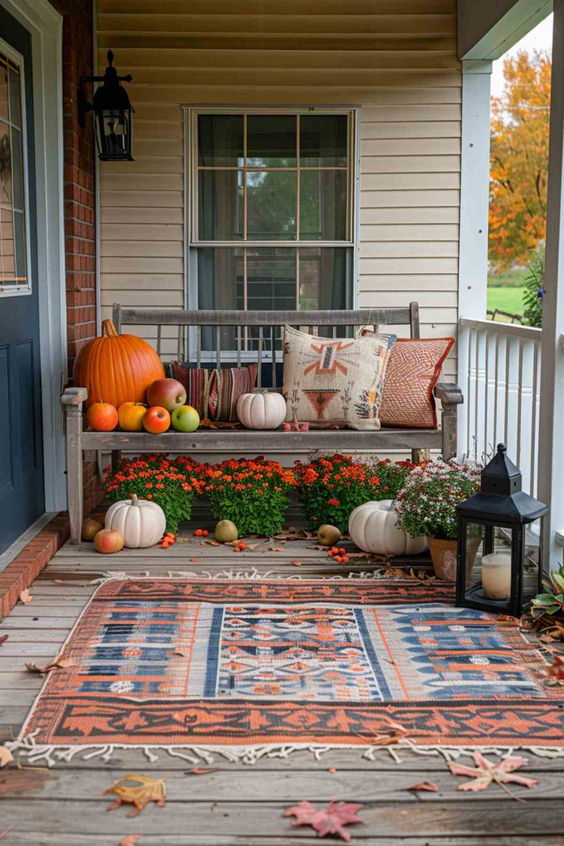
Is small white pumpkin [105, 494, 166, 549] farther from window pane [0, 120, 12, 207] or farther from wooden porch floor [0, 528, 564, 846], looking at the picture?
wooden porch floor [0, 528, 564, 846]

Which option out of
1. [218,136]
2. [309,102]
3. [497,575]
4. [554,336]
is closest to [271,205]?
[218,136]

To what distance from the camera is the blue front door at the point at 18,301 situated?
13.6 ft

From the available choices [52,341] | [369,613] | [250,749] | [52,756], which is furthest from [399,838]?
[52,341]

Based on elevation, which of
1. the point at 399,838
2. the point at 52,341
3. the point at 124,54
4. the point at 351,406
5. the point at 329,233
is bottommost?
the point at 399,838

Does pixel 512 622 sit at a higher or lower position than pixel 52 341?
lower

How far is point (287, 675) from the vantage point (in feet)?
9.78

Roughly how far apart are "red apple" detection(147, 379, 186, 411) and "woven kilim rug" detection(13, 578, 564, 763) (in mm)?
1079

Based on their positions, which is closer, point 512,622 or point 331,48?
point 512,622

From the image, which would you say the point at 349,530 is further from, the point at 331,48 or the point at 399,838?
the point at 331,48

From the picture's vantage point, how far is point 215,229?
565 centimetres

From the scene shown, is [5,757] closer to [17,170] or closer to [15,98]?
[17,170]

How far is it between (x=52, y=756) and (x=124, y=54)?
430cm

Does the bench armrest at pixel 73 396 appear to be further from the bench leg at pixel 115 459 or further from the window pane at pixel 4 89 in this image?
the window pane at pixel 4 89

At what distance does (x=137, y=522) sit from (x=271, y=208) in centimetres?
220
